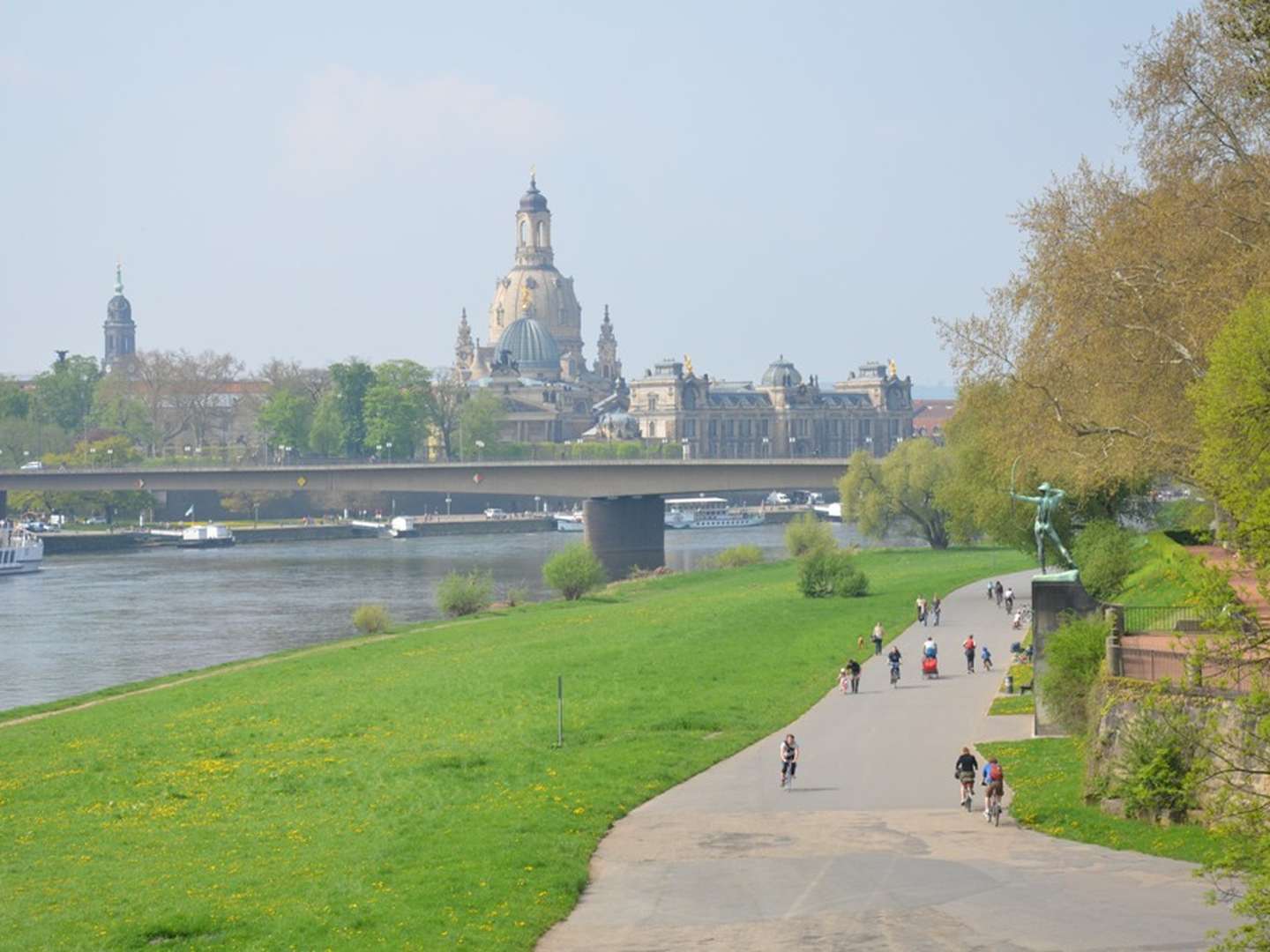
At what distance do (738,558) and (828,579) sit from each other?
2788 cm

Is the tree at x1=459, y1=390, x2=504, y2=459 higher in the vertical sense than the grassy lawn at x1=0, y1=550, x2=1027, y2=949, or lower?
higher

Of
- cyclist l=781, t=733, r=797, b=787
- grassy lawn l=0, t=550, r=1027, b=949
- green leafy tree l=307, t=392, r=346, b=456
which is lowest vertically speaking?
grassy lawn l=0, t=550, r=1027, b=949

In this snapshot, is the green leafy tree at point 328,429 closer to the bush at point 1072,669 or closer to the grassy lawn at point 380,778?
the grassy lawn at point 380,778

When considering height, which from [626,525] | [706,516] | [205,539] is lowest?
[205,539]

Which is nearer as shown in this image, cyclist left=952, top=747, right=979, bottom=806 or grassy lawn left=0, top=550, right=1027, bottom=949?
grassy lawn left=0, top=550, right=1027, bottom=949

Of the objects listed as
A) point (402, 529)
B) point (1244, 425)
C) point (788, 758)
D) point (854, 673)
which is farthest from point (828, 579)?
point (402, 529)

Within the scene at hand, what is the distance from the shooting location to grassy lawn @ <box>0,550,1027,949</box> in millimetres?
22672

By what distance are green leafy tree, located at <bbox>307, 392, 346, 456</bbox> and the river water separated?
957 inches

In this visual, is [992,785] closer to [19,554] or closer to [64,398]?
[19,554]

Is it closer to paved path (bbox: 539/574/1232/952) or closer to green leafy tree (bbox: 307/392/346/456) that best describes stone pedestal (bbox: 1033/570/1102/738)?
paved path (bbox: 539/574/1232/952)

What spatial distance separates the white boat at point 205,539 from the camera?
126m

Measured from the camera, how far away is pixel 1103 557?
48406mm

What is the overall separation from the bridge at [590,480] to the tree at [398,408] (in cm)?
3494

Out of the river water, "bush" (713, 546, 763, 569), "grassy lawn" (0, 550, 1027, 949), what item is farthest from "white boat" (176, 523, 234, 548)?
"grassy lawn" (0, 550, 1027, 949)
